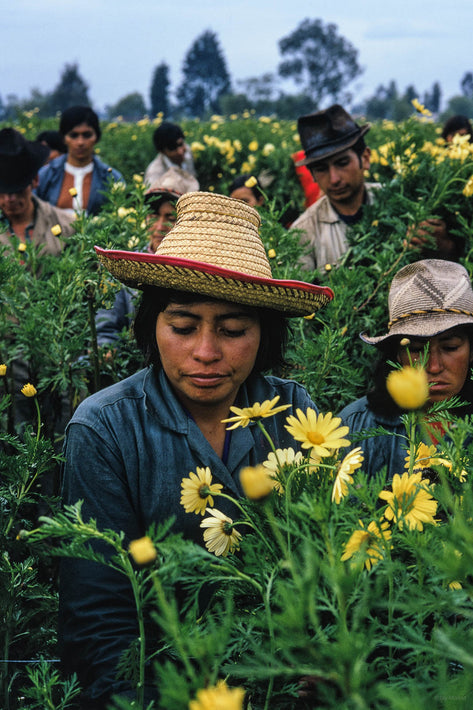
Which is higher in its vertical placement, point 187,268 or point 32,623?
point 187,268

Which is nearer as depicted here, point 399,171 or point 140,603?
point 140,603

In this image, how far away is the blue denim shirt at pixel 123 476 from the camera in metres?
1.53

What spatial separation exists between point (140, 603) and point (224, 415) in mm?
981

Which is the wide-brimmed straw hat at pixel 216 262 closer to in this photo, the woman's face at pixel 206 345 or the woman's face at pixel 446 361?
the woman's face at pixel 206 345

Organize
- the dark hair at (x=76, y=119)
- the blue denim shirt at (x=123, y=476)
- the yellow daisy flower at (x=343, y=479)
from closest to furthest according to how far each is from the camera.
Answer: the yellow daisy flower at (x=343, y=479) < the blue denim shirt at (x=123, y=476) < the dark hair at (x=76, y=119)

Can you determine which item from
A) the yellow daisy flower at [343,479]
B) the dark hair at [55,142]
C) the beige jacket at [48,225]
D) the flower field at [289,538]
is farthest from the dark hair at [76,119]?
the yellow daisy flower at [343,479]

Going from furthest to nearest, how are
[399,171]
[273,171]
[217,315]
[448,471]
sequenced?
1. [273,171]
2. [399,171]
3. [217,315]
4. [448,471]

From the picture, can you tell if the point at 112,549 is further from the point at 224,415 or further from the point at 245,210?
the point at 245,210

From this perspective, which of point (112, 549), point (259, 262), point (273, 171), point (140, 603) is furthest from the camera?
point (273, 171)

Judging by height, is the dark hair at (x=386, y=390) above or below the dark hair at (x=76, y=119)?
below

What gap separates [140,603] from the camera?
0.96 metres

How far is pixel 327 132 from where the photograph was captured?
428 centimetres

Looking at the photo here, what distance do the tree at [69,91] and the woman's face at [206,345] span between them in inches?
3936

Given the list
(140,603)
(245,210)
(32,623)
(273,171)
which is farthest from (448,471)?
(273,171)
